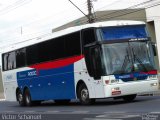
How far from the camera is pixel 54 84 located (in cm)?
2555

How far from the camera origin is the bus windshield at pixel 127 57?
21.2 metres

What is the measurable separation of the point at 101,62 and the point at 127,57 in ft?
3.65

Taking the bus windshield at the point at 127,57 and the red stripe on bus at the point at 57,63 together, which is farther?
the red stripe on bus at the point at 57,63

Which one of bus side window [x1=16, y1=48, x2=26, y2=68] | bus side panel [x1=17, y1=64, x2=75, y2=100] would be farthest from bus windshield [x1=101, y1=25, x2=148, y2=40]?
bus side window [x1=16, y1=48, x2=26, y2=68]

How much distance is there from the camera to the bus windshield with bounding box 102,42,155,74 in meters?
21.2

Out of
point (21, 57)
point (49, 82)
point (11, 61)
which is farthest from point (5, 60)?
point (49, 82)

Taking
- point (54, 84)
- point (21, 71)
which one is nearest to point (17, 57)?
point (21, 71)

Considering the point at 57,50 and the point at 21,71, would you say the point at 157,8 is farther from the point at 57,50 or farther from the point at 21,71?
the point at 57,50

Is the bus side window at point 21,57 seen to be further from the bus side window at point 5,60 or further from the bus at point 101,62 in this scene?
the bus at point 101,62

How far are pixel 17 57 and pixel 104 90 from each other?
975 cm

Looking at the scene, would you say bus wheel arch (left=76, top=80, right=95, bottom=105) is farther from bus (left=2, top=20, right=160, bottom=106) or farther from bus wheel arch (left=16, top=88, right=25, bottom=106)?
bus wheel arch (left=16, top=88, right=25, bottom=106)

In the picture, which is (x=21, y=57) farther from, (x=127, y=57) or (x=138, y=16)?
(x=138, y=16)

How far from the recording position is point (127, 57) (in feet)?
70.2

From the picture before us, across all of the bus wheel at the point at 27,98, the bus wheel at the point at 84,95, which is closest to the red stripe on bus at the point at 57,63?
the bus wheel at the point at 84,95
